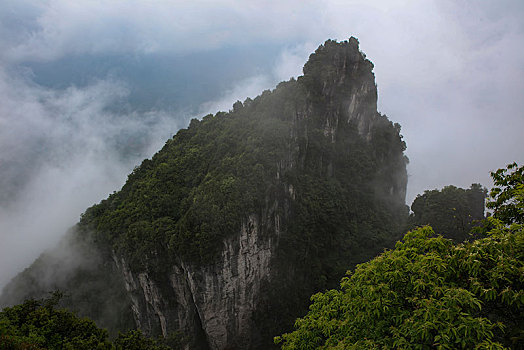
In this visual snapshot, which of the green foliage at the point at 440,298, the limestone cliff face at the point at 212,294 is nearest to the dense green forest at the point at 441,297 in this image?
the green foliage at the point at 440,298

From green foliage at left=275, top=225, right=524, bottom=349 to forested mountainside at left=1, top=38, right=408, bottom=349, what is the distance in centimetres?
1583

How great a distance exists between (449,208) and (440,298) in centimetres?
2910

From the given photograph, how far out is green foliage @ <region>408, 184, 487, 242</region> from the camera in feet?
102

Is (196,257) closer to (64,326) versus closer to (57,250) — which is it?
(64,326)

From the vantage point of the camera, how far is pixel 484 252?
694 cm

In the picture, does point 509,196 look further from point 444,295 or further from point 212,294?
point 212,294

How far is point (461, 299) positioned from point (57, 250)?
4062 centimetres

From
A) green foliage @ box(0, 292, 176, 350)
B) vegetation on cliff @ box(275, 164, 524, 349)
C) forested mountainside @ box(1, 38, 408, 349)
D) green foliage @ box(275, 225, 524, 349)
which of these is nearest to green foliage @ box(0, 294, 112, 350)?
green foliage @ box(0, 292, 176, 350)

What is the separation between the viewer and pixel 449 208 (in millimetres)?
31766

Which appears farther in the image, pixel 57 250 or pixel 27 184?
pixel 27 184

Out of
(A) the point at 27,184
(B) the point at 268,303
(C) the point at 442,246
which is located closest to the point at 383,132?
(B) the point at 268,303

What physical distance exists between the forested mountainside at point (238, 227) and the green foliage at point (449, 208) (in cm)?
557

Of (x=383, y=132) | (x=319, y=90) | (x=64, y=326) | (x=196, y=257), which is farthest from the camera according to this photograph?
(x=383, y=132)

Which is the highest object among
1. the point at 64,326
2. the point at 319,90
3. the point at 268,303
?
the point at 319,90
